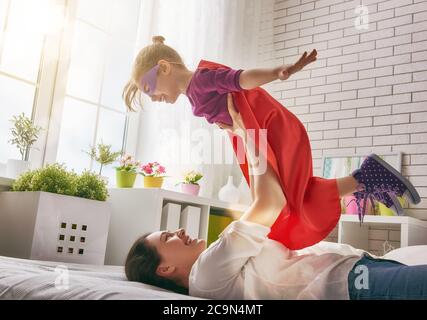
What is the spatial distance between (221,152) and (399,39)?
78 cm

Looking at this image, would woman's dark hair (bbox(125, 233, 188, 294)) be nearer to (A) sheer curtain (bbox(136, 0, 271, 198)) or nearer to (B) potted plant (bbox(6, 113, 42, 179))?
(B) potted plant (bbox(6, 113, 42, 179))

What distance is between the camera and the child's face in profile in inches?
38.7

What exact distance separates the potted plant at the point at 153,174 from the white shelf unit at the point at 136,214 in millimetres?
83

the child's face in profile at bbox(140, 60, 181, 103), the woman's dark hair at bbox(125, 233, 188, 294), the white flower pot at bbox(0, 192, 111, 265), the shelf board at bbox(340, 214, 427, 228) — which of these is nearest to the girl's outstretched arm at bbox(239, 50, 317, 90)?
the child's face in profile at bbox(140, 60, 181, 103)

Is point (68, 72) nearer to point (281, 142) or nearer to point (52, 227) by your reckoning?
point (52, 227)

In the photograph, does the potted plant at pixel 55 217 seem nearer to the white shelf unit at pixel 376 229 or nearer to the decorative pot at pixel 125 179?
the decorative pot at pixel 125 179

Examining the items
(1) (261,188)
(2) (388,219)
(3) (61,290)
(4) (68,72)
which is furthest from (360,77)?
(3) (61,290)

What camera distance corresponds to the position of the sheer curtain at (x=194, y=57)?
66.5 inches

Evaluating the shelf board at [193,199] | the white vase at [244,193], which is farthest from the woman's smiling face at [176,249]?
the white vase at [244,193]

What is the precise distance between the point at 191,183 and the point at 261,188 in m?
0.81

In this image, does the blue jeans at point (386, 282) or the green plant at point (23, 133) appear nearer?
the blue jeans at point (386, 282)

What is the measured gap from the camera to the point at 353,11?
1928 millimetres
